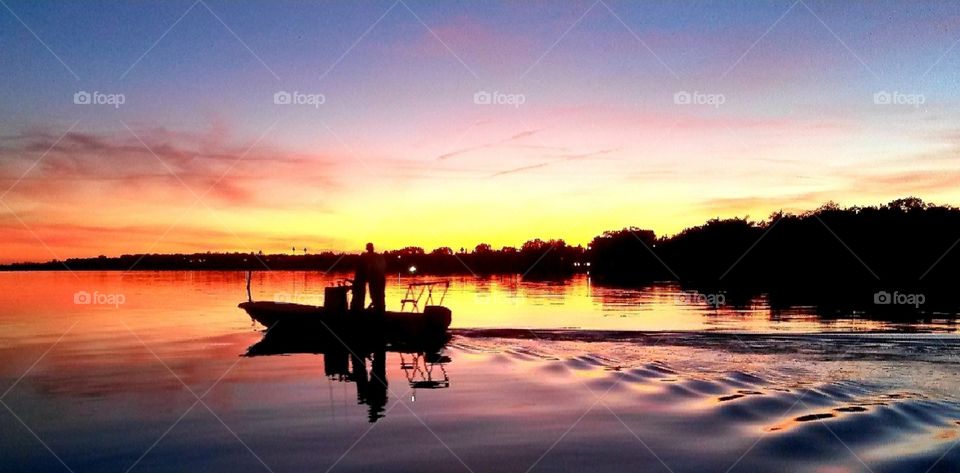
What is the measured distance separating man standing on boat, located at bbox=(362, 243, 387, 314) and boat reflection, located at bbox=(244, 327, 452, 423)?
1251 mm

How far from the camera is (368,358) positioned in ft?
78.5

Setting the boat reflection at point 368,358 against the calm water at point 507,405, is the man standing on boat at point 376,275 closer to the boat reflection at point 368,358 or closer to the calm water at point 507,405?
the boat reflection at point 368,358

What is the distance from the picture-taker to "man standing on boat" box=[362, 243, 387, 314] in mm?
26328

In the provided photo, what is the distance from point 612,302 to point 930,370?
127 feet

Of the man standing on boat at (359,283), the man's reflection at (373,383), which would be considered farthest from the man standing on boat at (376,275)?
the man's reflection at (373,383)

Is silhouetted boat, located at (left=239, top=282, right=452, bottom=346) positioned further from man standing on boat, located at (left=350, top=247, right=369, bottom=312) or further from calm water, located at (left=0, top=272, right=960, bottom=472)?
calm water, located at (left=0, top=272, right=960, bottom=472)

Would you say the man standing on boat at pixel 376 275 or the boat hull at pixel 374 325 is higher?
the man standing on boat at pixel 376 275

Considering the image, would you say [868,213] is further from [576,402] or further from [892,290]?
[576,402]

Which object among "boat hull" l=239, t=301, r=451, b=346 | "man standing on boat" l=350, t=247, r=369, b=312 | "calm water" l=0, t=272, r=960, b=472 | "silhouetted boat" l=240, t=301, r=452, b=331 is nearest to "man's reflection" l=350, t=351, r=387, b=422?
"calm water" l=0, t=272, r=960, b=472

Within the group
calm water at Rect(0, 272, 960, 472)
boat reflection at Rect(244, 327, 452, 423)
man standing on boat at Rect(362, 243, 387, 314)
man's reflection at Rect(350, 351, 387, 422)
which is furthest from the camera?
man standing on boat at Rect(362, 243, 387, 314)

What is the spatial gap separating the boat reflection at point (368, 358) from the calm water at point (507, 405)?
0.16 m

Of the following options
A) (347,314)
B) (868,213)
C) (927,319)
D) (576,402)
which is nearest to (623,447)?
(576,402)

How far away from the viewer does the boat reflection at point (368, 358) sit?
18031 millimetres

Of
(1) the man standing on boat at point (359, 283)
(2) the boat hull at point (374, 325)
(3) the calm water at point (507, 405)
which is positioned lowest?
(3) the calm water at point (507, 405)
